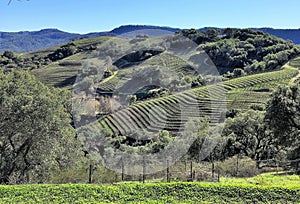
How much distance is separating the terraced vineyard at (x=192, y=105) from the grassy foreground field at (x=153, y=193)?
101 ft

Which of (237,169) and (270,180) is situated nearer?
(270,180)

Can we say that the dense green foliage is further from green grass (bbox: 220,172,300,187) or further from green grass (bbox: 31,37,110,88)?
green grass (bbox: 31,37,110,88)

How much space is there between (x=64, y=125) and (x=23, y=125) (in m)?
2.49

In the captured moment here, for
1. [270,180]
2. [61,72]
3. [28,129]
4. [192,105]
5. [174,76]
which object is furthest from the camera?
[61,72]

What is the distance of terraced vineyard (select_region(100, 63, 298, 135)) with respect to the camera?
48938mm

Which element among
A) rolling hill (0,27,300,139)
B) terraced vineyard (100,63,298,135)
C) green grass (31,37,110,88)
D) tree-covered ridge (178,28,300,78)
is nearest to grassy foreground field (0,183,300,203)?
terraced vineyard (100,63,298,135)

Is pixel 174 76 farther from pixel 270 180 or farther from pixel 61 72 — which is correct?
pixel 270 180

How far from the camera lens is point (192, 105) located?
5431 cm

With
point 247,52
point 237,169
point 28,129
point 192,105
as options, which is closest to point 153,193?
point 237,169

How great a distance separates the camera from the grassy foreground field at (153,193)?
10.2 metres

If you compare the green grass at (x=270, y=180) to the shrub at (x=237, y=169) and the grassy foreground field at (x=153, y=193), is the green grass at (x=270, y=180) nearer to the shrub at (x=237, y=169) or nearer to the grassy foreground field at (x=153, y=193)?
the shrub at (x=237, y=169)

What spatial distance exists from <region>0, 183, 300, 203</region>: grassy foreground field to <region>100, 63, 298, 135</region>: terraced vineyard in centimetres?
3071

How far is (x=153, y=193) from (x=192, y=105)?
4423 centimetres

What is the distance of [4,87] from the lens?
632 inches
